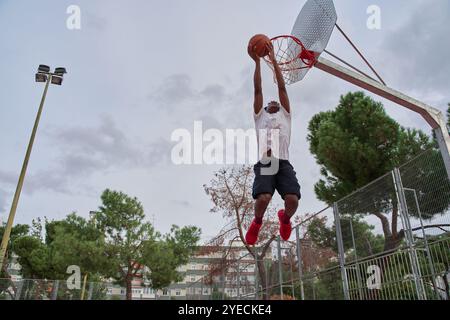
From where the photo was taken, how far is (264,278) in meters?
11.6

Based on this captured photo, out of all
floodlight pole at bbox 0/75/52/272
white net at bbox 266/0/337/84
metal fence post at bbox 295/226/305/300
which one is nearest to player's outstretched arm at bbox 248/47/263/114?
white net at bbox 266/0/337/84

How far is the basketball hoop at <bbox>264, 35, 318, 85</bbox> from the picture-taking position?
205 inches

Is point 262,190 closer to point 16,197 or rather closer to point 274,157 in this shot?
point 274,157

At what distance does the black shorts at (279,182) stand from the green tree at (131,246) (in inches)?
764

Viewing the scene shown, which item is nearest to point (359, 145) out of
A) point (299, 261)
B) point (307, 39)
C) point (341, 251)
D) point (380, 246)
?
point (299, 261)

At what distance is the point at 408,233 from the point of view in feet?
19.7

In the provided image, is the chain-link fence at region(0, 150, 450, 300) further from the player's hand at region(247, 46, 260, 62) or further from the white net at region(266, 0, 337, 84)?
the player's hand at region(247, 46, 260, 62)

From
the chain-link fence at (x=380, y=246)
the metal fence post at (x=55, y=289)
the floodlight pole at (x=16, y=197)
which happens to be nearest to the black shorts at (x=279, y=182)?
the chain-link fence at (x=380, y=246)

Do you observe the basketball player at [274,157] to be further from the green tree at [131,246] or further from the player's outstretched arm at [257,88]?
the green tree at [131,246]

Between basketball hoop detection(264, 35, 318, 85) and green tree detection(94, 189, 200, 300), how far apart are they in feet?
61.3

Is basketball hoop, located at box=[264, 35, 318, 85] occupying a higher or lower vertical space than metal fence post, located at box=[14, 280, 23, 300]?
higher

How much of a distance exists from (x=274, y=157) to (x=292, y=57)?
6.64 feet

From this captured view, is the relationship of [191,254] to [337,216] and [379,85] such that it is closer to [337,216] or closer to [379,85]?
[337,216]
